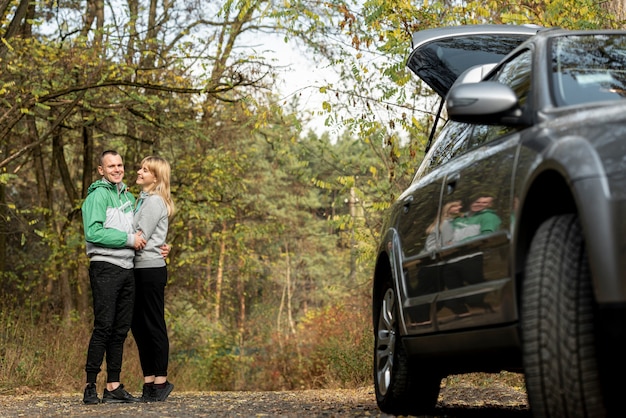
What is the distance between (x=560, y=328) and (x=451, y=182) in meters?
1.65

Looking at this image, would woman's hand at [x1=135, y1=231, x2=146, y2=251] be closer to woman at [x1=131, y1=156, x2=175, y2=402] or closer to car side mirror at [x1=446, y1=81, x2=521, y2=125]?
woman at [x1=131, y1=156, x2=175, y2=402]

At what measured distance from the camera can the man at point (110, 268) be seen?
8.30 m

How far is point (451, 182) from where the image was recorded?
507cm

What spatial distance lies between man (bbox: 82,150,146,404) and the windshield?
15.2ft

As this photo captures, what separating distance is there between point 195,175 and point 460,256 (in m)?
17.5

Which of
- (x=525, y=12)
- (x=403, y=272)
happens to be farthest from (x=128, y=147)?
(x=403, y=272)

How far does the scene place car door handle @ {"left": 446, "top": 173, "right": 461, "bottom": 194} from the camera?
502cm

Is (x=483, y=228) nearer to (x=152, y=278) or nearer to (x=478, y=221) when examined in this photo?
(x=478, y=221)

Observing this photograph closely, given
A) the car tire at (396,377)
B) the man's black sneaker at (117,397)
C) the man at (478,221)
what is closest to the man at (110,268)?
the man's black sneaker at (117,397)

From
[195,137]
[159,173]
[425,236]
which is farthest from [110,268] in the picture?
[195,137]

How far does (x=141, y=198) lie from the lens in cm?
884

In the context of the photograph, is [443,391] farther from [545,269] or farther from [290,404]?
[545,269]

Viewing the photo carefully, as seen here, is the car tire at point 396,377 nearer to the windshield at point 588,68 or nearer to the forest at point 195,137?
the windshield at point 588,68

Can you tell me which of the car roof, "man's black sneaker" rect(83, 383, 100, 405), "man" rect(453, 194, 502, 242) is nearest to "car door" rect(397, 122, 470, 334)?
"man" rect(453, 194, 502, 242)
